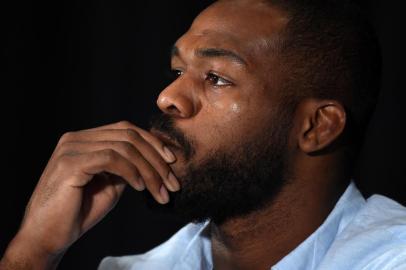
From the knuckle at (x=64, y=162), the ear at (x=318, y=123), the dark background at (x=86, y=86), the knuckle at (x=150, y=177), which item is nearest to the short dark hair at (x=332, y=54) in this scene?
the ear at (x=318, y=123)

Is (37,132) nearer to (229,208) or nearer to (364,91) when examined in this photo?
(229,208)

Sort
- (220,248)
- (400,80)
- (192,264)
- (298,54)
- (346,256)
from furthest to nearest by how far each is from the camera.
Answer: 1. (400,80)
2. (192,264)
3. (220,248)
4. (298,54)
5. (346,256)

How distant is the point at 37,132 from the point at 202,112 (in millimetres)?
994

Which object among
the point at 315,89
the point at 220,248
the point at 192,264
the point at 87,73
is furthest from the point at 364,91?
the point at 87,73

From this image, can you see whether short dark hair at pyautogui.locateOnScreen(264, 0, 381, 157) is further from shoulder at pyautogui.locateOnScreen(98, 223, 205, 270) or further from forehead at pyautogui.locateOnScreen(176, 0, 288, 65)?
shoulder at pyautogui.locateOnScreen(98, 223, 205, 270)

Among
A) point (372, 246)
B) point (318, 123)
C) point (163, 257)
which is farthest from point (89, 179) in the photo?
point (372, 246)

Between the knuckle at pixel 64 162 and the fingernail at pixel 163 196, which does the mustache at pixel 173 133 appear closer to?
the fingernail at pixel 163 196

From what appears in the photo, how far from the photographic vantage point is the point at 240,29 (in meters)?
1.59

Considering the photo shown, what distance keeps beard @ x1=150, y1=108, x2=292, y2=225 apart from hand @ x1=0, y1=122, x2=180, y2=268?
40mm

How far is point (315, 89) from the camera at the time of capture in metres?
1.59

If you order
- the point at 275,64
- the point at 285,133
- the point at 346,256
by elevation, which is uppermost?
the point at 275,64

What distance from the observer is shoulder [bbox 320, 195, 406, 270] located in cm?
147

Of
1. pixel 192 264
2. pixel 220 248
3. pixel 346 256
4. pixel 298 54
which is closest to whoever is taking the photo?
pixel 346 256

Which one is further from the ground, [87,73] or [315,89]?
[315,89]
